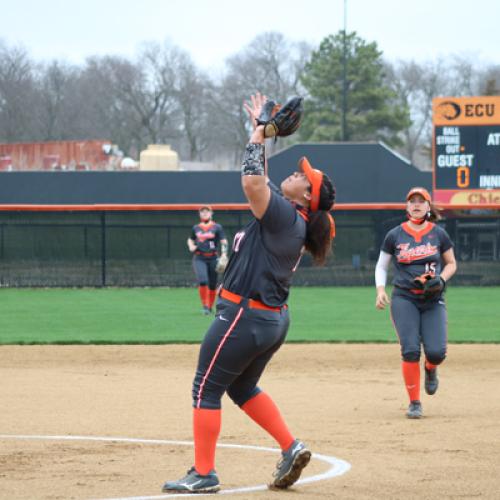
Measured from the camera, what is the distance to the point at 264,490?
21.3 ft

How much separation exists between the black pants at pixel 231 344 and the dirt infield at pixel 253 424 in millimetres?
629

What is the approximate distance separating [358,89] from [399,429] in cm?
6537

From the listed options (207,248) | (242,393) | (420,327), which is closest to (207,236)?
(207,248)

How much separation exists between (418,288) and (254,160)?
401cm

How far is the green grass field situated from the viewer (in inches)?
675

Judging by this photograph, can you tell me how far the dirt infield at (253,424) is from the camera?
673 centimetres

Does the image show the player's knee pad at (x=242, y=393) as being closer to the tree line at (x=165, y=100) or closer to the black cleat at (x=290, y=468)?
the black cleat at (x=290, y=468)

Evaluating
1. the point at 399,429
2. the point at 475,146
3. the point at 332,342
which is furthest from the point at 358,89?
the point at 399,429

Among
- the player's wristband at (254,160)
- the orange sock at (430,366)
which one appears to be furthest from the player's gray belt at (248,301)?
the orange sock at (430,366)

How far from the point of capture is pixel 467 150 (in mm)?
28391

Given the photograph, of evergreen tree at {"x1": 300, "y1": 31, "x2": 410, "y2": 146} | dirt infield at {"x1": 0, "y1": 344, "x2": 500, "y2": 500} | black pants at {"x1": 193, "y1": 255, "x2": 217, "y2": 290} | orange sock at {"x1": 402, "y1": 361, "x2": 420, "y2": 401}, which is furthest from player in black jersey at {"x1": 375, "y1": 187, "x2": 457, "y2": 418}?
evergreen tree at {"x1": 300, "y1": 31, "x2": 410, "y2": 146}

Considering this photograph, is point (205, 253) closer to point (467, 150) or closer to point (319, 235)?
point (467, 150)

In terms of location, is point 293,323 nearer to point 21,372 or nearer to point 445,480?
point 21,372

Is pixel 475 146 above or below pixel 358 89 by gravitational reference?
below
